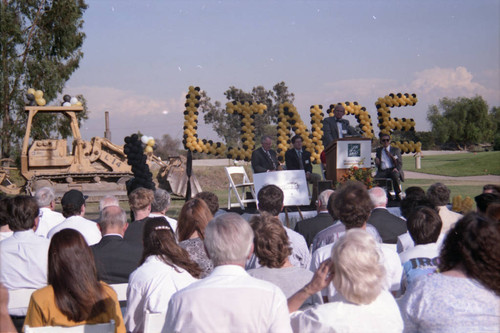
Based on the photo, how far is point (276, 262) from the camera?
3.56 m

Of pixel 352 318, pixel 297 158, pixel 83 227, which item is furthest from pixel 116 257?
pixel 297 158

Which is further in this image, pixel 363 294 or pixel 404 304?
pixel 404 304

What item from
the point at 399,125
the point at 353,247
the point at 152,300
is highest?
the point at 399,125

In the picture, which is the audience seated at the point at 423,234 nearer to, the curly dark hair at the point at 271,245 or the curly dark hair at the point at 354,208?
the curly dark hair at the point at 354,208

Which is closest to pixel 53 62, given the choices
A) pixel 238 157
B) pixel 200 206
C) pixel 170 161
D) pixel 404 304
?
pixel 170 161

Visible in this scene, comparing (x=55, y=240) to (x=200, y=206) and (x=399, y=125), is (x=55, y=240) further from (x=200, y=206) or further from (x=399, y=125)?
(x=399, y=125)

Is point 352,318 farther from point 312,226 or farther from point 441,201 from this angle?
point 441,201

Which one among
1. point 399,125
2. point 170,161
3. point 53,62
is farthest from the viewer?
point 53,62

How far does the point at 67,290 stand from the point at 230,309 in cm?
98

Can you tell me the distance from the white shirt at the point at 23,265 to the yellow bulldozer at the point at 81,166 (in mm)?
15339

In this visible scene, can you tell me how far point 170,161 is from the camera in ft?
72.5

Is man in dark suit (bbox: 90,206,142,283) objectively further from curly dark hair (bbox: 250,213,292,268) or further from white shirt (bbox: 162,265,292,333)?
white shirt (bbox: 162,265,292,333)

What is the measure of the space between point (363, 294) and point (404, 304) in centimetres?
35

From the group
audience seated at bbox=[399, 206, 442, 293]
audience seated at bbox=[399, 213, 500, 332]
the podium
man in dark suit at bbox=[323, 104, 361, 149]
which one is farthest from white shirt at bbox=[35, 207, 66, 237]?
man in dark suit at bbox=[323, 104, 361, 149]
